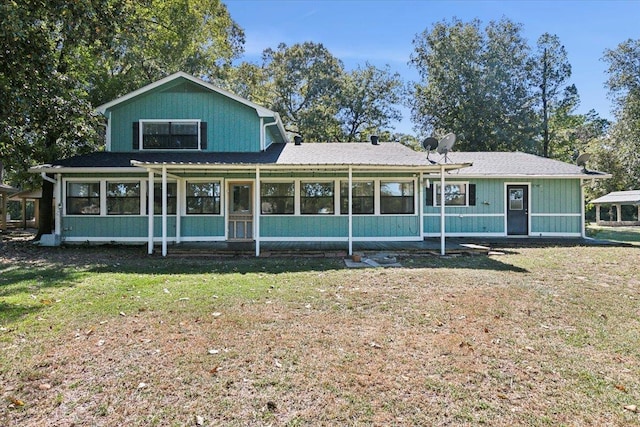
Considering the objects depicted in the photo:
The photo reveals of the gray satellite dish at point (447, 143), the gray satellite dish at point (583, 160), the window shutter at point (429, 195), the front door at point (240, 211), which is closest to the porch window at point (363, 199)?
the gray satellite dish at point (447, 143)

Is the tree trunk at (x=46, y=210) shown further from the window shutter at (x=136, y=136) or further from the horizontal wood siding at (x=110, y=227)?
the window shutter at (x=136, y=136)

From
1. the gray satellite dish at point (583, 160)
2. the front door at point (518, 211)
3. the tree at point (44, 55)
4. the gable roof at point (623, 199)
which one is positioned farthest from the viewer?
the gable roof at point (623, 199)

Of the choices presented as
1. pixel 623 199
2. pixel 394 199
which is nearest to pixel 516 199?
pixel 394 199

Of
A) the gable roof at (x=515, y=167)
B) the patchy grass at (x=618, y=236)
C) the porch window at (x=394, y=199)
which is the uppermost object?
the gable roof at (x=515, y=167)

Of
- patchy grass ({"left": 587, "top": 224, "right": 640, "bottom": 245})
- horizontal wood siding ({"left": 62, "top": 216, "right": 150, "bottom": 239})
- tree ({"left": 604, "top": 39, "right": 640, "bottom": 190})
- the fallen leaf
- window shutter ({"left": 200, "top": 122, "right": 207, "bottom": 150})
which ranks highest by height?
tree ({"left": 604, "top": 39, "right": 640, "bottom": 190})

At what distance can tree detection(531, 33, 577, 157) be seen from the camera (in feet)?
83.9

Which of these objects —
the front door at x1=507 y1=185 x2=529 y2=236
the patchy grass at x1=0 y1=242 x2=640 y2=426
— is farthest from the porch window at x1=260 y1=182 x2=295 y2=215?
the front door at x1=507 y1=185 x2=529 y2=236

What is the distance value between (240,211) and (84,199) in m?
5.21

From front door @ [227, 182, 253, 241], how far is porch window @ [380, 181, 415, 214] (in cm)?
444

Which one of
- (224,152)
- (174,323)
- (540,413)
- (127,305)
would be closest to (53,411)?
(174,323)

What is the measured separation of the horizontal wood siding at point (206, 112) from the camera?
41.2 feet

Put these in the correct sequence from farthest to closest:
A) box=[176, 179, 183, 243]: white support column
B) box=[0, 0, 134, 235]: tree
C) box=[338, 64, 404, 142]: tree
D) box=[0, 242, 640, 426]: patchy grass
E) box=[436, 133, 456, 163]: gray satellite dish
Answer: box=[338, 64, 404, 142]: tree < box=[176, 179, 183, 243]: white support column < box=[436, 133, 456, 163]: gray satellite dish < box=[0, 0, 134, 235]: tree < box=[0, 242, 640, 426]: patchy grass

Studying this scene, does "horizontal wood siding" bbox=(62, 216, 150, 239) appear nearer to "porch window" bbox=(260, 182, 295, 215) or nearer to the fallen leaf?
"porch window" bbox=(260, 182, 295, 215)

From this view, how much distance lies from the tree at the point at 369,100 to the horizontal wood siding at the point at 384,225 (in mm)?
17530
